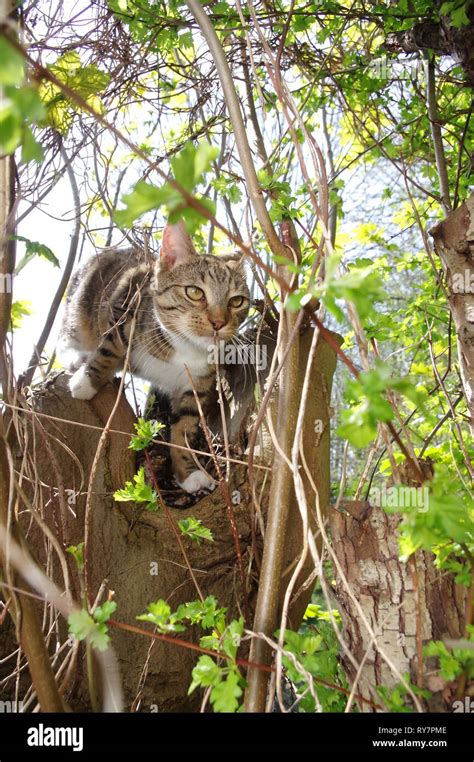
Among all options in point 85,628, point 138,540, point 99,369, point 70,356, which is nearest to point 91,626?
point 85,628

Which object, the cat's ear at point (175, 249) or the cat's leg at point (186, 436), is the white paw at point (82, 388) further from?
the cat's ear at point (175, 249)

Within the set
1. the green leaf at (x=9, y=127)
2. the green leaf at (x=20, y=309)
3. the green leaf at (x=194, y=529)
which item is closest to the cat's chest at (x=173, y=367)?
the green leaf at (x=20, y=309)

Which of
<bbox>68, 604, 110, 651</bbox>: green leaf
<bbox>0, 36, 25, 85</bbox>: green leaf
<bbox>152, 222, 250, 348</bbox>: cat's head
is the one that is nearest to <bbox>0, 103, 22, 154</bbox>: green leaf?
<bbox>0, 36, 25, 85</bbox>: green leaf

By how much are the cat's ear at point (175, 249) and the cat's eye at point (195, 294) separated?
12 cm

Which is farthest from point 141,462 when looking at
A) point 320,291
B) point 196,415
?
point 320,291

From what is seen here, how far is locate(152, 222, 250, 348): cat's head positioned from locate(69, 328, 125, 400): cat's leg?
238 mm

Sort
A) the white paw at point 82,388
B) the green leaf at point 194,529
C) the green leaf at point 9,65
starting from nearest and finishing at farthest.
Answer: the green leaf at point 9,65, the green leaf at point 194,529, the white paw at point 82,388

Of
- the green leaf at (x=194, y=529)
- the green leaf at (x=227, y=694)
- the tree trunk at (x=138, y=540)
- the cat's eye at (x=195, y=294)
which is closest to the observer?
the green leaf at (x=227, y=694)

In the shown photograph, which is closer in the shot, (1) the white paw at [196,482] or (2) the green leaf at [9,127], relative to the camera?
(2) the green leaf at [9,127]

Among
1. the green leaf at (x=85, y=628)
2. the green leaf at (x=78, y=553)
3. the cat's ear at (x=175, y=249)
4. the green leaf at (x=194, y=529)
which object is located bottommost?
the green leaf at (x=85, y=628)

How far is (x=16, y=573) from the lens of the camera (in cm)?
133

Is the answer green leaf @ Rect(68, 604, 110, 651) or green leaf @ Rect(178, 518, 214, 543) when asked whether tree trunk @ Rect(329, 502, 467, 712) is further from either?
green leaf @ Rect(68, 604, 110, 651)

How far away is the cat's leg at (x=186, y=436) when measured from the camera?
2.52 metres
